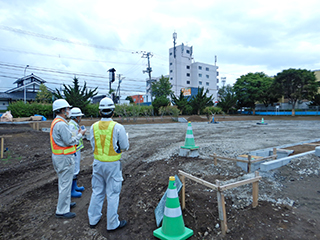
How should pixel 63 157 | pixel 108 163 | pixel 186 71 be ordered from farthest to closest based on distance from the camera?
pixel 186 71, pixel 63 157, pixel 108 163

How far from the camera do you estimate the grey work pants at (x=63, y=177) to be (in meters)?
3.30

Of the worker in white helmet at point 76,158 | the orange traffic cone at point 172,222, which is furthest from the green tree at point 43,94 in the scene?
the orange traffic cone at point 172,222

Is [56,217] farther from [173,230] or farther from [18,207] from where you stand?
[173,230]

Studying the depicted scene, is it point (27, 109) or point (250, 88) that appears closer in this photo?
point (27, 109)

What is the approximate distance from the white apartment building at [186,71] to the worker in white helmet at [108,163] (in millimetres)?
56546

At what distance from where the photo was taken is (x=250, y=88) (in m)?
47.8

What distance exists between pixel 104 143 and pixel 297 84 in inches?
1737

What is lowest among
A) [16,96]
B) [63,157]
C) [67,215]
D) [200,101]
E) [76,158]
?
[67,215]

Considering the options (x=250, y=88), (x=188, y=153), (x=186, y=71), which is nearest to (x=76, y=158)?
(x=188, y=153)

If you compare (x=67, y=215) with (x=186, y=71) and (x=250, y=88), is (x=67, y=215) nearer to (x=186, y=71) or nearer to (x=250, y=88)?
(x=250, y=88)

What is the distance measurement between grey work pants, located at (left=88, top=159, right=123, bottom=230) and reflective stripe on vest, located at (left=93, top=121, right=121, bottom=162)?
9 cm

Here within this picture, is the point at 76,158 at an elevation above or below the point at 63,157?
below

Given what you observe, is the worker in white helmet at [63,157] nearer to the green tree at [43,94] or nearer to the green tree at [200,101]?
the green tree at [43,94]

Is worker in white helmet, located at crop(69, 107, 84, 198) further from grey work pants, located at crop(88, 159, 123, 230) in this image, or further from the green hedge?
the green hedge
